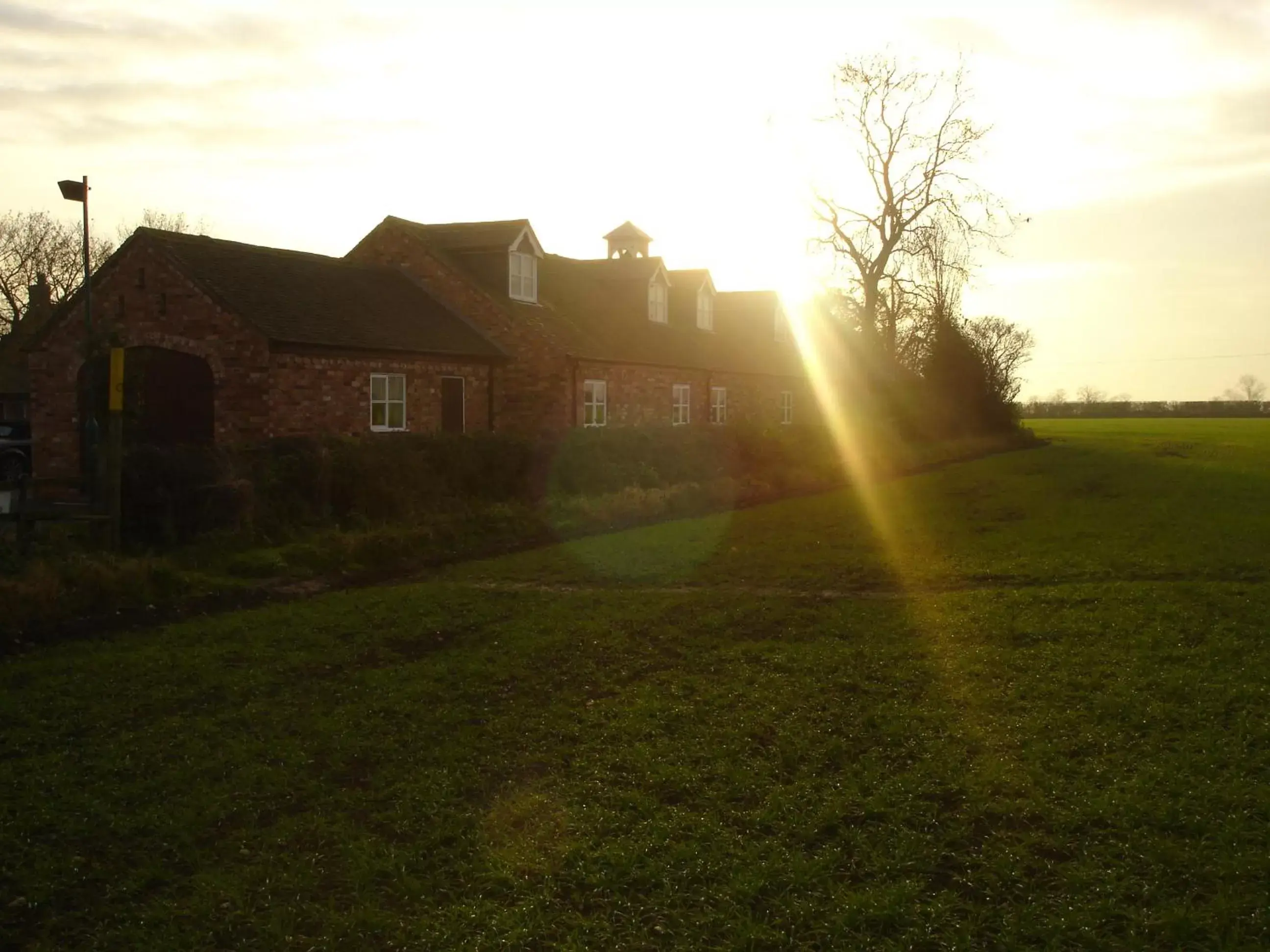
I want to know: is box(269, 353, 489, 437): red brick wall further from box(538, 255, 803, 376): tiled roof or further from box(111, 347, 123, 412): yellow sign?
box(111, 347, 123, 412): yellow sign

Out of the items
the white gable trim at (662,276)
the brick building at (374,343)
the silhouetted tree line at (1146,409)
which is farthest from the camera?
the silhouetted tree line at (1146,409)

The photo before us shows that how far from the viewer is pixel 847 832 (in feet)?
19.5

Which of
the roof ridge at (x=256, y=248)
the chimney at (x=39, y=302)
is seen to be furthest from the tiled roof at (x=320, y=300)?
the chimney at (x=39, y=302)

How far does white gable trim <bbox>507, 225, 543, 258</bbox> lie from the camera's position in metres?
31.8

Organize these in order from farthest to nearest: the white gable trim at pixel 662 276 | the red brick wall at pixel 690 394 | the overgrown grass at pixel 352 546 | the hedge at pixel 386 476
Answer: the white gable trim at pixel 662 276 → the red brick wall at pixel 690 394 → the hedge at pixel 386 476 → the overgrown grass at pixel 352 546

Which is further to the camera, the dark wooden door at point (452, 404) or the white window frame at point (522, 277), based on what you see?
the white window frame at point (522, 277)

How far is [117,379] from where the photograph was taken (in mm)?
13266

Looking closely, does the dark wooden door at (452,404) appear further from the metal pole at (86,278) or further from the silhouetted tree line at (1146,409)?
the silhouetted tree line at (1146,409)

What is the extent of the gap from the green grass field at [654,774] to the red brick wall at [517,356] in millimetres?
17481

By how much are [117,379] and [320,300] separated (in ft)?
42.9

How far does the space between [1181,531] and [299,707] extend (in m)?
14.6

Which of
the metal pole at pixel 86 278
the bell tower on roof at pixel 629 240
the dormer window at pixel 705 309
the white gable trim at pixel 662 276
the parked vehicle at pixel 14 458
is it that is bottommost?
the parked vehicle at pixel 14 458

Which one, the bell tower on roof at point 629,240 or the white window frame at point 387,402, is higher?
the bell tower on roof at point 629,240

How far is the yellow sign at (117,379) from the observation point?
43.4 ft
